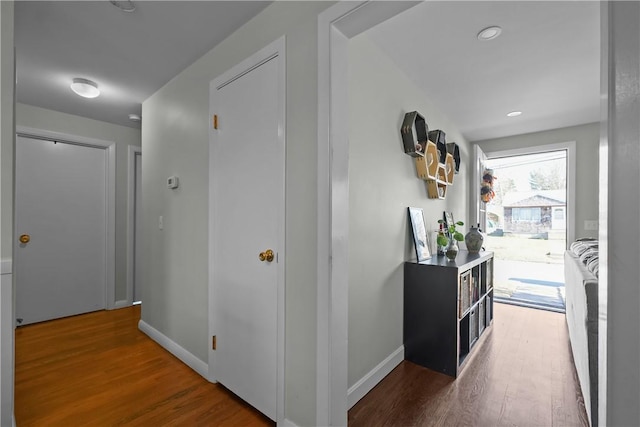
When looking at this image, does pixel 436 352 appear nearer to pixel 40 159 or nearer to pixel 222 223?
pixel 222 223

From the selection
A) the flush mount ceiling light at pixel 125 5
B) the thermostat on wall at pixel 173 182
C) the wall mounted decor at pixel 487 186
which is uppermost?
the flush mount ceiling light at pixel 125 5

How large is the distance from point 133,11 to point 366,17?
134 centimetres

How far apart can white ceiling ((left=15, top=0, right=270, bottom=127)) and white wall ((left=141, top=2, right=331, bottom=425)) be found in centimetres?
11

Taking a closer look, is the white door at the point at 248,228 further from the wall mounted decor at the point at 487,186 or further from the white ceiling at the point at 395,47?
the wall mounted decor at the point at 487,186

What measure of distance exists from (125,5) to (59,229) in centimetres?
281

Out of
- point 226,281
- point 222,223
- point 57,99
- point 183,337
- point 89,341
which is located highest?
point 57,99

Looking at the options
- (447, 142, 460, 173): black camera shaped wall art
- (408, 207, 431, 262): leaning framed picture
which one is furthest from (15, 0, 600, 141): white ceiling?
(408, 207, 431, 262): leaning framed picture

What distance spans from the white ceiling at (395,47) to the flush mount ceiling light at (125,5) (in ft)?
0.10

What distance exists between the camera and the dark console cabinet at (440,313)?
6.62ft

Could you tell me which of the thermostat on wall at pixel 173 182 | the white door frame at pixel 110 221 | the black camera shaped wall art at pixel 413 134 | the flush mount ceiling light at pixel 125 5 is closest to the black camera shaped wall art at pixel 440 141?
the black camera shaped wall art at pixel 413 134

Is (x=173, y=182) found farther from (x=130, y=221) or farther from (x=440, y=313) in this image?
(x=440, y=313)

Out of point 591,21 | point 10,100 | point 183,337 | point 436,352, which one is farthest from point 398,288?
point 10,100

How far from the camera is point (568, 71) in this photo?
235cm

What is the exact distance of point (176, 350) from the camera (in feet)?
7.59
